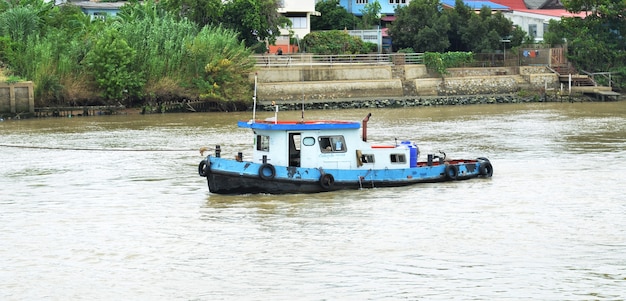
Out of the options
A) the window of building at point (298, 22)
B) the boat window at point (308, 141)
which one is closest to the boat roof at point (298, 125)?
the boat window at point (308, 141)

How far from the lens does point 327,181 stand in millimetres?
24516

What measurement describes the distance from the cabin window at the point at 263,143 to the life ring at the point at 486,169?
556 cm

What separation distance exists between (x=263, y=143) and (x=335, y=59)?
3165 centimetres

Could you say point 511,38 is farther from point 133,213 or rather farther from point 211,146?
point 133,213

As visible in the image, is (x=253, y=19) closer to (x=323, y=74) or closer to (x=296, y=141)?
(x=323, y=74)

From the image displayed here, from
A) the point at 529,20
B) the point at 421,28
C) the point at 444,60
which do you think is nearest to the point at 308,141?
the point at 444,60

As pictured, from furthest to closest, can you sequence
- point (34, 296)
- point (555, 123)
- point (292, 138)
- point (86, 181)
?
point (555, 123) < point (86, 181) < point (292, 138) < point (34, 296)

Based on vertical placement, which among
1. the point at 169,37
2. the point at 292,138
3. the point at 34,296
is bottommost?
the point at 34,296

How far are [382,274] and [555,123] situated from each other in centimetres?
2593

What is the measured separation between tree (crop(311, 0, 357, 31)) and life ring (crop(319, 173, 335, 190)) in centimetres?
4009

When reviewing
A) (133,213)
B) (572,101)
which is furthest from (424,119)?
(133,213)

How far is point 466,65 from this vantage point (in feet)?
188

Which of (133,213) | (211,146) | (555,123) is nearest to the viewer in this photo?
(133,213)

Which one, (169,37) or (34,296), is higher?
(169,37)
